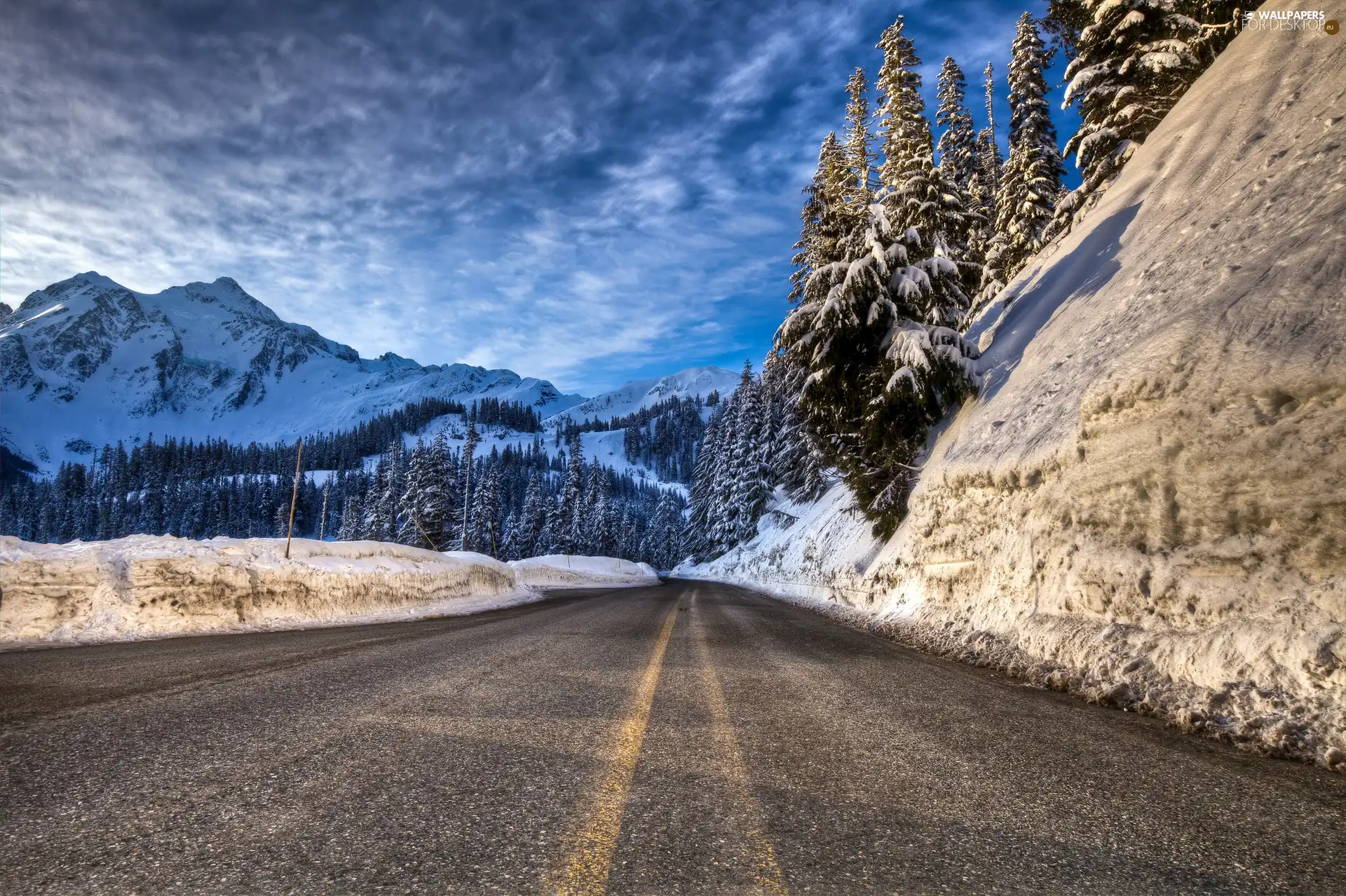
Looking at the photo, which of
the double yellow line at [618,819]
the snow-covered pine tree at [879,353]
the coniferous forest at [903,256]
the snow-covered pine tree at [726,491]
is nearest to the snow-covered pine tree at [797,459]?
the coniferous forest at [903,256]

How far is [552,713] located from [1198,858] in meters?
3.27

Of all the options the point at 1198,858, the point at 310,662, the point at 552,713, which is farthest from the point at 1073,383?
the point at 310,662

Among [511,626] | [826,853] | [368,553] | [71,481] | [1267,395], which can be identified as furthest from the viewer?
[71,481]

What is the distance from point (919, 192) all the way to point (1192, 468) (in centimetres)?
1537

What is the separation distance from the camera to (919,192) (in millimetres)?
18297

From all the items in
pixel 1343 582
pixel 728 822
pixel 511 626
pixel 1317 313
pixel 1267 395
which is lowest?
pixel 511 626

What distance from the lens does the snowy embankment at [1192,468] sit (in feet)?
14.3

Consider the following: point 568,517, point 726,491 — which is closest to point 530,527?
point 568,517

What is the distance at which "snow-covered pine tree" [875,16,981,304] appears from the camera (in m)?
15.2

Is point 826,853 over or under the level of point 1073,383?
under

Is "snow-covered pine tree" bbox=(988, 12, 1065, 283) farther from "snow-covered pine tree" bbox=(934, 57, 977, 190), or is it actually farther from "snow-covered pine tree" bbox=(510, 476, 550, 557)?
"snow-covered pine tree" bbox=(510, 476, 550, 557)

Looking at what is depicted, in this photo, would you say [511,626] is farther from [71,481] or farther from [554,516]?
[71,481]

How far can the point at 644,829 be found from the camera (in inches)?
88.4

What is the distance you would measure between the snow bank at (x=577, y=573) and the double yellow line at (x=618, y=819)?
82.4 ft
